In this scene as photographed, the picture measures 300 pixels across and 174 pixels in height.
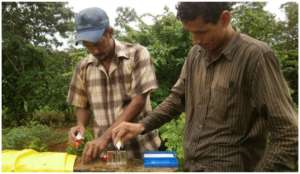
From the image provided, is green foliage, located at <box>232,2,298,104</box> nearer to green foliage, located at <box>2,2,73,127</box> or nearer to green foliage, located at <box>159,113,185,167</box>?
green foliage, located at <box>159,113,185,167</box>

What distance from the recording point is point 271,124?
154cm

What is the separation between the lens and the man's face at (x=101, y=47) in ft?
8.57

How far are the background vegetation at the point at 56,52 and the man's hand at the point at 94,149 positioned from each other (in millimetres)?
2629

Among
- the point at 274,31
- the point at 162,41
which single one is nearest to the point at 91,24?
the point at 162,41

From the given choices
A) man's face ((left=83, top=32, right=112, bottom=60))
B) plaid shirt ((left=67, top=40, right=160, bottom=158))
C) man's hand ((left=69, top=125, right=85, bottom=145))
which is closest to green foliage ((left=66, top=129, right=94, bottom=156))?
man's hand ((left=69, top=125, right=85, bottom=145))

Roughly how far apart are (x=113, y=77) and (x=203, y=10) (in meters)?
1.09

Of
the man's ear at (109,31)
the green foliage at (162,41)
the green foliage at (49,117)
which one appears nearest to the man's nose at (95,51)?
the man's ear at (109,31)

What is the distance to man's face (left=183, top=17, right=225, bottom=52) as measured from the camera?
1.70 meters

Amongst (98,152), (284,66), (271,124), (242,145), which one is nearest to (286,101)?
(271,124)

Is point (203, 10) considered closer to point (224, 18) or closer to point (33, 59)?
point (224, 18)

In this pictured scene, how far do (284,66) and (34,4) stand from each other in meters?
3.85

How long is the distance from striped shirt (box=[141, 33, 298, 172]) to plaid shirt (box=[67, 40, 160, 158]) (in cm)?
75

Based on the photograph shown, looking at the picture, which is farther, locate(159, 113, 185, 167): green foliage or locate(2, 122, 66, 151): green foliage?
locate(2, 122, 66, 151): green foliage

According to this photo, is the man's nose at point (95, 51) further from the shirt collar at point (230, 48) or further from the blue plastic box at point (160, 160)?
the shirt collar at point (230, 48)
